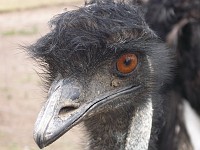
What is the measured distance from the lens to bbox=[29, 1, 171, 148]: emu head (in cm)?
228

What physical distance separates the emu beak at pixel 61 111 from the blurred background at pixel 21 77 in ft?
1.33

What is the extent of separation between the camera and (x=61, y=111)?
222cm

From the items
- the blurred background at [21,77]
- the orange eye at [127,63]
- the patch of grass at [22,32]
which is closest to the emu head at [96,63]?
the orange eye at [127,63]

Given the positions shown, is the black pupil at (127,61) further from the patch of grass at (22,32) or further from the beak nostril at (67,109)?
the patch of grass at (22,32)

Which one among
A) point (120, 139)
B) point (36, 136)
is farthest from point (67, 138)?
point (36, 136)

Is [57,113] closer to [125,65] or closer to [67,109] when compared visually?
[67,109]

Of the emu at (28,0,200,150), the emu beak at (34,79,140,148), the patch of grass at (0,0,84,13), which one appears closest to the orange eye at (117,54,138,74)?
the emu at (28,0,200,150)

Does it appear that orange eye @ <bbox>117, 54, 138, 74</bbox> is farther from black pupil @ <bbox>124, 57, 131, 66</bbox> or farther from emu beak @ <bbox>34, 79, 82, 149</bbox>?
emu beak @ <bbox>34, 79, 82, 149</bbox>

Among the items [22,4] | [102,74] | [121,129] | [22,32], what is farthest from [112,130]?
[22,4]

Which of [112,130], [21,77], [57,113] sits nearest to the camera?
[57,113]

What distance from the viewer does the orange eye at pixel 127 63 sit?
239 centimetres

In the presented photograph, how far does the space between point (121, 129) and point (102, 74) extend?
9.9 inches

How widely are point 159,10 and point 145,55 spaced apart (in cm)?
131

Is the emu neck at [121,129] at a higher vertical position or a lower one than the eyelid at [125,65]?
lower
